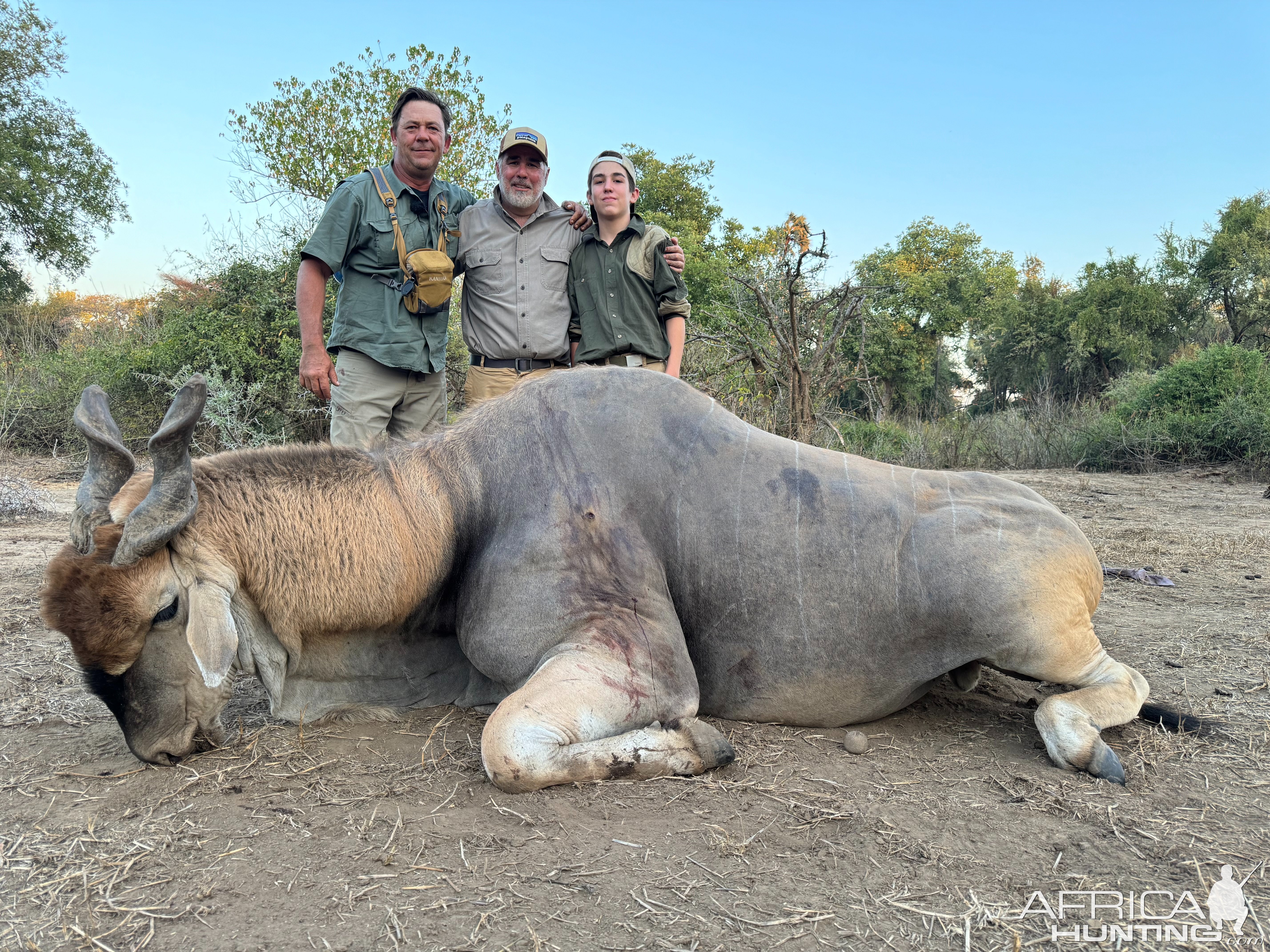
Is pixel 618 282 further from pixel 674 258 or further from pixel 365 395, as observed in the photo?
pixel 365 395

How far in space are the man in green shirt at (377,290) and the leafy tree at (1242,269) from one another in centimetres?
3049

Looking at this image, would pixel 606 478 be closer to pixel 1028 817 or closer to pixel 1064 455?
pixel 1028 817

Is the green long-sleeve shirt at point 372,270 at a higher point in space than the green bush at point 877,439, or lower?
higher

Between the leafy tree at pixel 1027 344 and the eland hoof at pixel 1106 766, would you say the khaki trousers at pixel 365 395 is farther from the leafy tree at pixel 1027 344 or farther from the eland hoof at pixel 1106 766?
the leafy tree at pixel 1027 344

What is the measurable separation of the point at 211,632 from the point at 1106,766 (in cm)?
343

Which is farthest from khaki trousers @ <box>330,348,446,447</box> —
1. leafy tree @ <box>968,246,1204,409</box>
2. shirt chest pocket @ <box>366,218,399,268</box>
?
leafy tree @ <box>968,246,1204,409</box>

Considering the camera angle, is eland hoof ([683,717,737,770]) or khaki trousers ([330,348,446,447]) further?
khaki trousers ([330,348,446,447])

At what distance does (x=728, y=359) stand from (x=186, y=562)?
866cm

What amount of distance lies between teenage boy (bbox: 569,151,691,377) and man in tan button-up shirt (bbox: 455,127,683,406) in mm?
95

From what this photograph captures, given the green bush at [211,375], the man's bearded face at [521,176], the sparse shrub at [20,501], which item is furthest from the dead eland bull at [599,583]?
the green bush at [211,375]

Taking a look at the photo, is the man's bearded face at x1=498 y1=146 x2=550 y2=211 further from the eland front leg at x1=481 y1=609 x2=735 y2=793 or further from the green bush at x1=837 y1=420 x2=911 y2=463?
the green bush at x1=837 y1=420 x2=911 y2=463

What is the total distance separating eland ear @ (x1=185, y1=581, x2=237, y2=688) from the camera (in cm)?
307

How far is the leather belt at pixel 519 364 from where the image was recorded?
212 inches

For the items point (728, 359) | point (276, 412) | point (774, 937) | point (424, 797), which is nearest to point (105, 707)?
point (424, 797)
